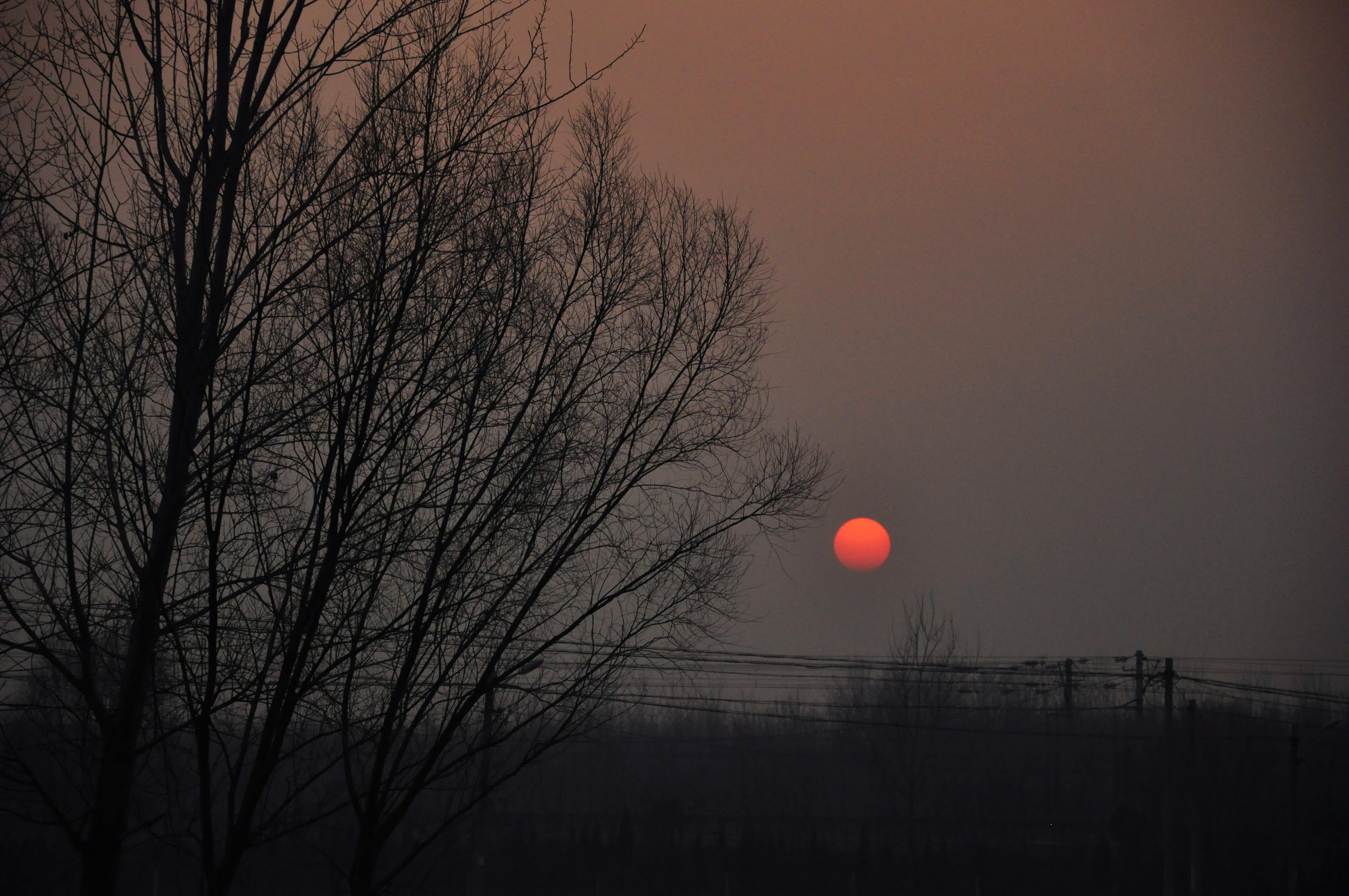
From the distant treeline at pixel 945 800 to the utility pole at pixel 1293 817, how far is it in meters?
0.06

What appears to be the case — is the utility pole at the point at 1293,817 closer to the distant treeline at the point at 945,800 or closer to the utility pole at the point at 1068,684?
the distant treeline at the point at 945,800

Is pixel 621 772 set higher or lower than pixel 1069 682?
lower

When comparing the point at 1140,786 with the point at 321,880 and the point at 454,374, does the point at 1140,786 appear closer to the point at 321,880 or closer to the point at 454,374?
the point at 321,880

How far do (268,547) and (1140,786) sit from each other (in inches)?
1309

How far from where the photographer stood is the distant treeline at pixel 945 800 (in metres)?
27.2

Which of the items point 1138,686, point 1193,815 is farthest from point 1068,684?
point 1193,815

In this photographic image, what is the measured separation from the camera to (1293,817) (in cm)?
2392

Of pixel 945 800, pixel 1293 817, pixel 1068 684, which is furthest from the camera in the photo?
pixel 945 800

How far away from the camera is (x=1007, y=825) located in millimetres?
36000

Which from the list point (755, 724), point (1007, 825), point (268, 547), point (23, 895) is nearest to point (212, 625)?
point (268, 547)

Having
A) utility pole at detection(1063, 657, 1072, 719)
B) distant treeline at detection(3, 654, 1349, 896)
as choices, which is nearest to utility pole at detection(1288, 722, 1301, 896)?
distant treeline at detection(3, 654, 1349, 896)

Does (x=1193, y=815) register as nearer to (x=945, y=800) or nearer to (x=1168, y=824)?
(x=1168, y=824)

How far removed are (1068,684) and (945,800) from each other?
887cm

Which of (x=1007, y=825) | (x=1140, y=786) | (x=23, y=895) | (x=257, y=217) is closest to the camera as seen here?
(x=257, y=217)
